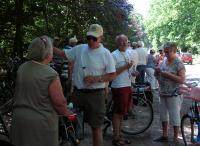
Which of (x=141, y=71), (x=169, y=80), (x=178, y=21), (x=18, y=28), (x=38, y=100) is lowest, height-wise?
(x=141, y=71)

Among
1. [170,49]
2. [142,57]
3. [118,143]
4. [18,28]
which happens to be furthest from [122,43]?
[142,57]

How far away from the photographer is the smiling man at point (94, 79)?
638cm

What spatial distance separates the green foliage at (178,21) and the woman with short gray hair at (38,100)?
48732 mm

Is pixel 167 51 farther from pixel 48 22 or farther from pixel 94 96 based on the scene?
pixel 48 22

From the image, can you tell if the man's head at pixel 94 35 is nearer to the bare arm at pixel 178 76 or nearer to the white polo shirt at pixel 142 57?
the bare arm at pixel 178 76

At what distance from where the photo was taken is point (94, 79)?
6.35 meters

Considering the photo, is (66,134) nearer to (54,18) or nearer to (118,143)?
(118,143)

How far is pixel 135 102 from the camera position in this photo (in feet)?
31.1

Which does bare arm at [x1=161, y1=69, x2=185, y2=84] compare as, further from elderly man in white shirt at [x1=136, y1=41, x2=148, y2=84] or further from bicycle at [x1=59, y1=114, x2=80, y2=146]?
elderly man in white shirt at [x1=136, y1=41, x2=148, y2=84]

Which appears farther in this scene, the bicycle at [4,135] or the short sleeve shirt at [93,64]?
the short sleeve shirt at [93,64]

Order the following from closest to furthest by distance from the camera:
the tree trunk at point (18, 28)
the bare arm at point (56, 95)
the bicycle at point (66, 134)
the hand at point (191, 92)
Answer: the bare arm at point (56, 95)
the bicycle at point (66, 134)
the hand at point (191, 92)
the tree trunk at point (18, 28)

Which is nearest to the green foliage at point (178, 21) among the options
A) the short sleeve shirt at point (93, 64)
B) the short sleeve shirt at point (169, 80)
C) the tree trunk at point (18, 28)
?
the tree trunk at point (18, 28)

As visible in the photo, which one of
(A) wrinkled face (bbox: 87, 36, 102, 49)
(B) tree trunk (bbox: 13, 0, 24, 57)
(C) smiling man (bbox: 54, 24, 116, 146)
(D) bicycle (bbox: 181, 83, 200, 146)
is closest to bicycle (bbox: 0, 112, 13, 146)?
(C) smiling man (bbox: 54, 24, 116, 146)

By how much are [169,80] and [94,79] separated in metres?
2.04
